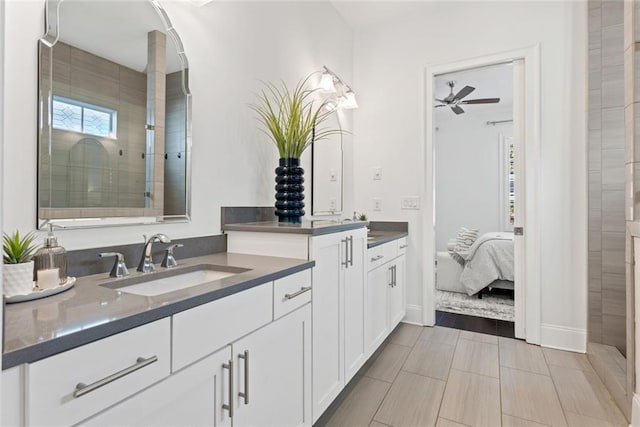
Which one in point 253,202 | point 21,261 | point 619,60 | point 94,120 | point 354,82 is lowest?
point 21,261

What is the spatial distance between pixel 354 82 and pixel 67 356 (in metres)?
3.24

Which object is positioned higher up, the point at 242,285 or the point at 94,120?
the point at 94,120

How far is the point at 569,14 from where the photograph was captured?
8.23 feet

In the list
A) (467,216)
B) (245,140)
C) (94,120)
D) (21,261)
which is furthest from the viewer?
(467,216)

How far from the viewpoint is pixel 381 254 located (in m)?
2.37

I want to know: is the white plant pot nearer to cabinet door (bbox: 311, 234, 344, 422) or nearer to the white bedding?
cabinet door (bbox: 311, 234, 344, 422)

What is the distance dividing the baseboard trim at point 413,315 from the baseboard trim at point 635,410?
1502 mm

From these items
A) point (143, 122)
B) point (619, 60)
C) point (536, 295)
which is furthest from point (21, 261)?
point (619, 60)

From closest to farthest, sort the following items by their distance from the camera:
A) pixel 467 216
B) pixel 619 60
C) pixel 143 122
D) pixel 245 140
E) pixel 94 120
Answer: pixel 94 120
pixel 143 122
pixel 245 140
pixel 619 60
pixel 467 216

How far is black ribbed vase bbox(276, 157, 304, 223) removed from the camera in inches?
74.4

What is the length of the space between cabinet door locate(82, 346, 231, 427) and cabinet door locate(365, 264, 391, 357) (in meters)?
1.22

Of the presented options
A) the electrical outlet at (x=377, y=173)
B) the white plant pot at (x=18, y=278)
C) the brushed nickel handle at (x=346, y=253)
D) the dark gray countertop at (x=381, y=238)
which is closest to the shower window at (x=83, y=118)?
the white plant pot at (x=18, y=278)

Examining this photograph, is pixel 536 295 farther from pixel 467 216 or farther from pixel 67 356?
pixel 467 216

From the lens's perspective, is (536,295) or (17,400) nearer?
(17,400)
